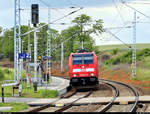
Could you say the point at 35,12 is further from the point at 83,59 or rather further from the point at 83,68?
the point at 83,68

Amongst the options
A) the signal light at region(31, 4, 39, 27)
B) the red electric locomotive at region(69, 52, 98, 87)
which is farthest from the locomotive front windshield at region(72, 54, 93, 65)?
the signal light at region(31, 4, 39, 27)

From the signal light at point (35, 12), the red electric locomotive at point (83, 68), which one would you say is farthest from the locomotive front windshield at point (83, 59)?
the signal light at point (35, 12)

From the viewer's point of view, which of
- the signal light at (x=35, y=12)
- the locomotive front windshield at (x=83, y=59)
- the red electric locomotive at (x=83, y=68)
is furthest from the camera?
the locomotive front windshield at (x=83, y=59)

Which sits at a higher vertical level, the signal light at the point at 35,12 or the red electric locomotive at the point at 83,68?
the signal light at the point at 35,12

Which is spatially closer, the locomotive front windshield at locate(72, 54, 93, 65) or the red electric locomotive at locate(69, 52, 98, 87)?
the red electric locomotive at locate(69, 52, 98, 87)

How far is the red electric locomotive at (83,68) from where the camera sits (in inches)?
1208

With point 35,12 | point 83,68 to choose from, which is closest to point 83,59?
point 83,68

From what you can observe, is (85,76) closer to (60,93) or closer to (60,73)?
(60,93)

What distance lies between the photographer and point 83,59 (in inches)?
1219

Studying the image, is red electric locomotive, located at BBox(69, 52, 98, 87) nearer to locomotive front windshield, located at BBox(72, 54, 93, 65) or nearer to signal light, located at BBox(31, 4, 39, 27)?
locomotive front windshield, located at BBox(72, 54, 93, 65)

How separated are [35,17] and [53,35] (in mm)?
70442

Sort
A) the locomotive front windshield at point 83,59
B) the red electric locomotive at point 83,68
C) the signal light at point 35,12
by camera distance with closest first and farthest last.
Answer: the signal light at point 35,12
the red electric locomotive at point 83,68
the locomotive front windshield at point 83,59

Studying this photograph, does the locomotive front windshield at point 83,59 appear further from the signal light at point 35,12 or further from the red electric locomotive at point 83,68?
the signal light at point 35,12

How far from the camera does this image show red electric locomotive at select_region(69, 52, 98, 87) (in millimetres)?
30672
